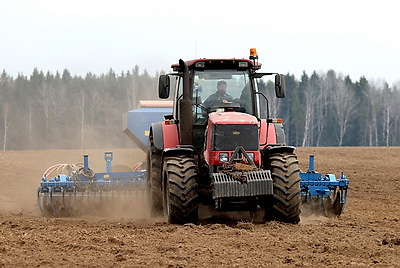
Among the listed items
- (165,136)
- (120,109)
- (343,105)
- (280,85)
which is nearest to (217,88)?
(280,85)

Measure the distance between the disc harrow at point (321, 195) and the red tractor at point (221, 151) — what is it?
117 centimetres

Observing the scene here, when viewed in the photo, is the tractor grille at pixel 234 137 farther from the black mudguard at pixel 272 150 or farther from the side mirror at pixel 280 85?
the side mirror at pixel 280 85

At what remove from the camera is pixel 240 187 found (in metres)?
9.14

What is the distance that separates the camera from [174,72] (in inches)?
467

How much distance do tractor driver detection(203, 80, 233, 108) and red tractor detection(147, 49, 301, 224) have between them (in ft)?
0.05

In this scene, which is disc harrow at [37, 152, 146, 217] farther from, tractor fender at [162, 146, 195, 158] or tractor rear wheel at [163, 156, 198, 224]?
tractor rear wheel at [163, 156, 198, 224]

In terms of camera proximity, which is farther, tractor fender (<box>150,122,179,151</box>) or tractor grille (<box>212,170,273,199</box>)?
tractor fender (<box>150,122,179,151</box>)

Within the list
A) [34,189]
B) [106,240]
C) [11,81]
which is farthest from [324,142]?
[106,240]

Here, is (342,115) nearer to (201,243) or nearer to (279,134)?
(279,134)

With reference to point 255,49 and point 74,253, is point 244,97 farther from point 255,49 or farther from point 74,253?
point 74,253

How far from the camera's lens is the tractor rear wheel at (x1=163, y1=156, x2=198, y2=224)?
945cm

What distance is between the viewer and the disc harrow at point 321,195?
11.5 m

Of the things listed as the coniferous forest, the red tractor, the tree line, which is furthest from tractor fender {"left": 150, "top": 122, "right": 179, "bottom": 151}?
the tree line

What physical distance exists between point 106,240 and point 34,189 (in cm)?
1201
